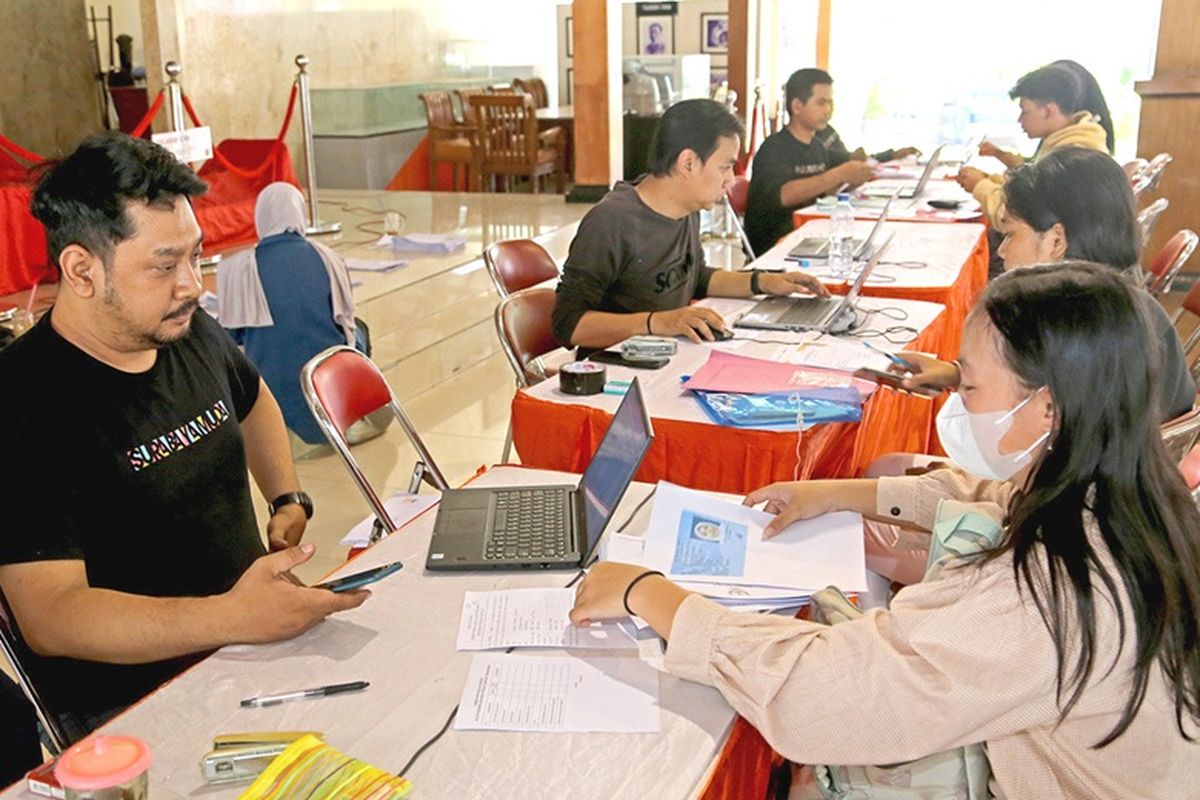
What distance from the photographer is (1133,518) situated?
117 centimetres

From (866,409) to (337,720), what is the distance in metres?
1.48

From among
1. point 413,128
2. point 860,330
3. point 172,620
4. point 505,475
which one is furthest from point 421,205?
point 172,620

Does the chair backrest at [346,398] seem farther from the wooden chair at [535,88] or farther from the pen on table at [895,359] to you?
the wooden chair at [535,88]

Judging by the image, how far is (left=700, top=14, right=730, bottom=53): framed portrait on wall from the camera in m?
12.5

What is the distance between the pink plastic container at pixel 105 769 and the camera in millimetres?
940

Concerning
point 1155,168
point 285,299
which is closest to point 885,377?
point 285,299

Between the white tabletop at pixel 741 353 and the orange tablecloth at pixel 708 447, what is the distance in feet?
0.10

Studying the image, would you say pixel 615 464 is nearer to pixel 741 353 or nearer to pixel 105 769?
pixel 105 769

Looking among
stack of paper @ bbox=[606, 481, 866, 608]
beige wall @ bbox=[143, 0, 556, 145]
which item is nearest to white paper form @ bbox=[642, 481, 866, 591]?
stack of paper @ bbox=[606, 481, 866, 608]

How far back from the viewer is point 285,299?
12.4 ft

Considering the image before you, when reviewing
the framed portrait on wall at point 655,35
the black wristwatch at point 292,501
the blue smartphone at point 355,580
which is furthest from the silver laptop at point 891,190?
the framed portrait on wall at point 655,35

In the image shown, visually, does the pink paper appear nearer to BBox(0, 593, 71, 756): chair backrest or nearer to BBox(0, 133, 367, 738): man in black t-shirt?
BBox(0, 133, 367, 738): man in black t-shirt

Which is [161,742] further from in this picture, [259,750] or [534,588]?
[534,588]

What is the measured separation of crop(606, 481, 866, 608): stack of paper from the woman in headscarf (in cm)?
234
